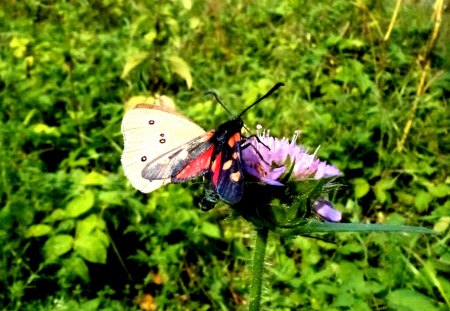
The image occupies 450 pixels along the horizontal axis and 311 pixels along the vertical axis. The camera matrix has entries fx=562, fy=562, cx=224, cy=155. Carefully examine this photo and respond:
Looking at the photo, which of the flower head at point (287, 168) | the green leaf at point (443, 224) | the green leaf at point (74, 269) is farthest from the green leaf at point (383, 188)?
the flower head at point (287, 168)

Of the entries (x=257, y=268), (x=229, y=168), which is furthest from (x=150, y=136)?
(x=257, y=268)

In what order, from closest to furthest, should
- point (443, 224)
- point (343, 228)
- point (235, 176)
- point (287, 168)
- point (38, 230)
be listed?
point (343, 228) → point (235, 176) → point (287, 168) → point (38, 230) → point (443, 224)

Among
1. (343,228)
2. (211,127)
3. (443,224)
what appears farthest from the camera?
(211,127)

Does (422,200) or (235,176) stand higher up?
(422,200)

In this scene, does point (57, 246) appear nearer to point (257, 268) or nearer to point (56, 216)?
point (56, 216)

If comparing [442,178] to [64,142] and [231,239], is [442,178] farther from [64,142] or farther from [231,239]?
[64,142]

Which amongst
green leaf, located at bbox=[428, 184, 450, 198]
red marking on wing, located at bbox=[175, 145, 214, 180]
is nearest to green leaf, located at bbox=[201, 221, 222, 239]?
green leaf, located at bbox=[428, 184, 450, 198]

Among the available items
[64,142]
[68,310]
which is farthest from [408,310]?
[64,142]
